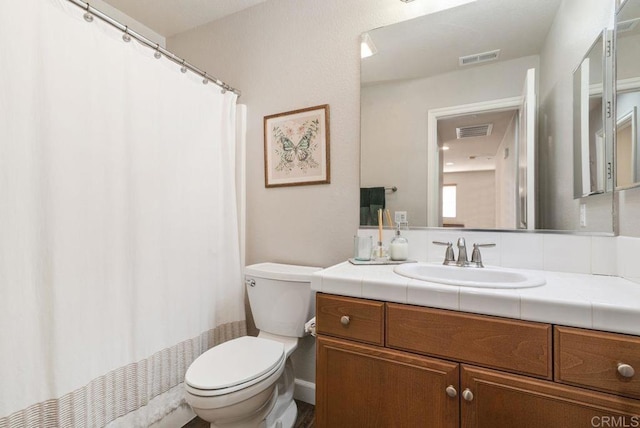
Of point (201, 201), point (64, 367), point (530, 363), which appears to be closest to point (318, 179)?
point (201, 201)

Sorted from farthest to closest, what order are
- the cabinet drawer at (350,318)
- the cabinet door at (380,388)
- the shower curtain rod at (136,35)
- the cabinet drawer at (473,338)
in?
the shower curtain rod at (136,35)
the cabinet drawer at (350,318)
the cabinet door at (380,388)
the cabinet drawer at (473,338)

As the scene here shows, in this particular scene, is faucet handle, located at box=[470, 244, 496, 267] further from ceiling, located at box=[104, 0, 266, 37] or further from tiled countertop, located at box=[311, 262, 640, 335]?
ceiling, located at box=[104, 0, 266, 37]

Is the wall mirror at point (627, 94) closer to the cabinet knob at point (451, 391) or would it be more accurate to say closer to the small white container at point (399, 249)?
the small white container at point (399, 249)

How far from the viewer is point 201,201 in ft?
5.49

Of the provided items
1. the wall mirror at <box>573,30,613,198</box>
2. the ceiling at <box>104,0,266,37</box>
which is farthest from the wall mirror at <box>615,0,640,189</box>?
the ceiling at <box>104,0,266,37</box>

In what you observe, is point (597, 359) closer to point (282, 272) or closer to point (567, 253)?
point (567, 253)

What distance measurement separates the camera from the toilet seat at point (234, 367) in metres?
1.13

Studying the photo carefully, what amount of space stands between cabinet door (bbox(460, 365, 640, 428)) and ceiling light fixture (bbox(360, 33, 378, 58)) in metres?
1.55

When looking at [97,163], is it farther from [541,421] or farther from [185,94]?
[541,421]

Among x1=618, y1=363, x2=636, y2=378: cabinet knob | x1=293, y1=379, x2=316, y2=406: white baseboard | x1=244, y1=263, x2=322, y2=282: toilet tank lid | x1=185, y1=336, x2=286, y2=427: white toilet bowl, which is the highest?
x1=244, y1=263, x2=322, y2=282: toilet tank lid

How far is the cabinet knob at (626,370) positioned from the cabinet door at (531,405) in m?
0.07

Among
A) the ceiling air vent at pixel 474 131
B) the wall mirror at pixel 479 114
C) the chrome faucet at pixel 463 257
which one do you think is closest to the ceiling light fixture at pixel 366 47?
the wall mirror at pixel 479 114

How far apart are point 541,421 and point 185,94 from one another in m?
2.02

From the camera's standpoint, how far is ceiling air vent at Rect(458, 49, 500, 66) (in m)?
1.36
